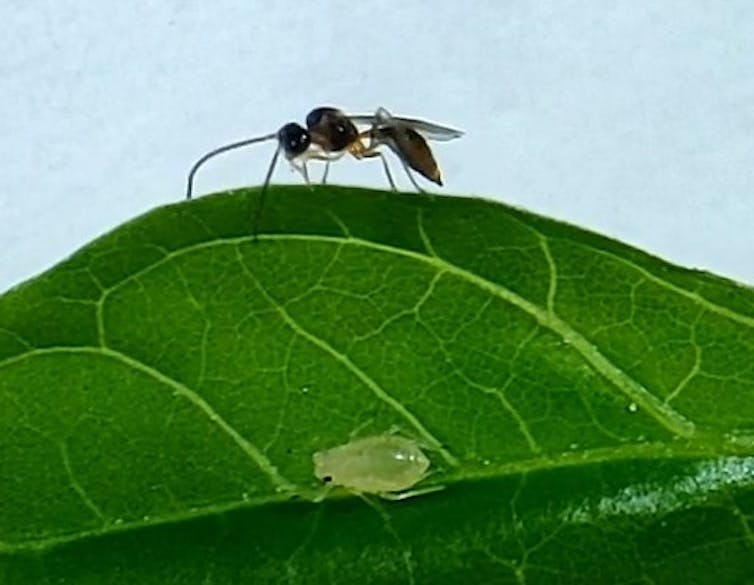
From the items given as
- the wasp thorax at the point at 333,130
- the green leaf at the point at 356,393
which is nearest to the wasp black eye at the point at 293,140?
the wasp thorax at the point at 333,130

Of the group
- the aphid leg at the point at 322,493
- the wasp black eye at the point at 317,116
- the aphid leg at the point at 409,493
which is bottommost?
the aphid leg at the point at 409,493

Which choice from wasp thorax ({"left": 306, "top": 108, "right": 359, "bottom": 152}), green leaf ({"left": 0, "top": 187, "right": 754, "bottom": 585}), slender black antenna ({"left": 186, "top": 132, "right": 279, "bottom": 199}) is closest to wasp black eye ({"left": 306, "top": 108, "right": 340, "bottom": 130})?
wasp thorax ({"left": 306, "top": 108, "right": 359, "bottom": 152})

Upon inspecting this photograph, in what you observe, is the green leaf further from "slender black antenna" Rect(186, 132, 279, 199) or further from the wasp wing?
"slender black antenna" Rect(186, 132, 279, 199)

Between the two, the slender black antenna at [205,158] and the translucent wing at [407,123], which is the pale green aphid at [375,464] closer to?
the translucent wing at [407,123]

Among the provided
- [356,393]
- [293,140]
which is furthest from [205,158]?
[356,393]

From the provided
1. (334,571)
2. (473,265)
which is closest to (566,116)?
(473,265)

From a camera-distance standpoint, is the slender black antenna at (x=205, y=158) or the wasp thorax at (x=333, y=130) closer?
the wasp thorax at (x=333, y=130)

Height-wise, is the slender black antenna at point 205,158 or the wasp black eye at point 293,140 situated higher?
the wasp black eye at point 293,140

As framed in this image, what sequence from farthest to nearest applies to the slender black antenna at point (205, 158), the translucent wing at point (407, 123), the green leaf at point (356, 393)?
the slender black antenna at point (205, 158), the translucent wing at point (407, 123), the green leaf at point (356, 393)
